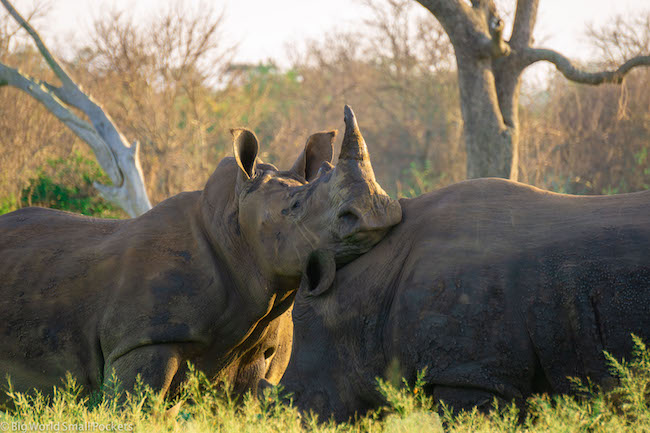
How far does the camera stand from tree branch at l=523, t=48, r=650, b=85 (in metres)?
9.91

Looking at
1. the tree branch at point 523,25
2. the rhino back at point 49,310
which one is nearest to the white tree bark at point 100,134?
the tree branch at point 523,25

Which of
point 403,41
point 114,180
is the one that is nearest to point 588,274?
point 114,180

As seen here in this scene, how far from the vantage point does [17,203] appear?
491 inches

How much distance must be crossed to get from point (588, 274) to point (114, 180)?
29.8ft

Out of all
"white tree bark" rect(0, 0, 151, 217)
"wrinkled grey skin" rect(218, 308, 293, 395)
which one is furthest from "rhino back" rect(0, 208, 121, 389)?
"white tree bark" rect(0, 0, 151, 217)

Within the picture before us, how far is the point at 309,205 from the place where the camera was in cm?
352

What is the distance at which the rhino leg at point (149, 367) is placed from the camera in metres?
3.87

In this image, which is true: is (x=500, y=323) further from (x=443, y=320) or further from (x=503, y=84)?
(x=503, y=84)

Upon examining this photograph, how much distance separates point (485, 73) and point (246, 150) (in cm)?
672

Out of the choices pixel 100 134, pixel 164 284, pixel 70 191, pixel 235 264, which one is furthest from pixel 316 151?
pixel 70 191

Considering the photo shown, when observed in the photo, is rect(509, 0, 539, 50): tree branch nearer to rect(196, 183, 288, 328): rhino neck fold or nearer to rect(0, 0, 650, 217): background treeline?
rect(0, 0, 650, 217): background treeline

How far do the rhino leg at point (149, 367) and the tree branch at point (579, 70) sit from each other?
784 cm

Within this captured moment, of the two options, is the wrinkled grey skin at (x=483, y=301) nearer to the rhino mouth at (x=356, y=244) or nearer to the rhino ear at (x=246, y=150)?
the rhino mouth at (x=356, y=244)

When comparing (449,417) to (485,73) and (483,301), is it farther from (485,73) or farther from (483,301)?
(485,73)
